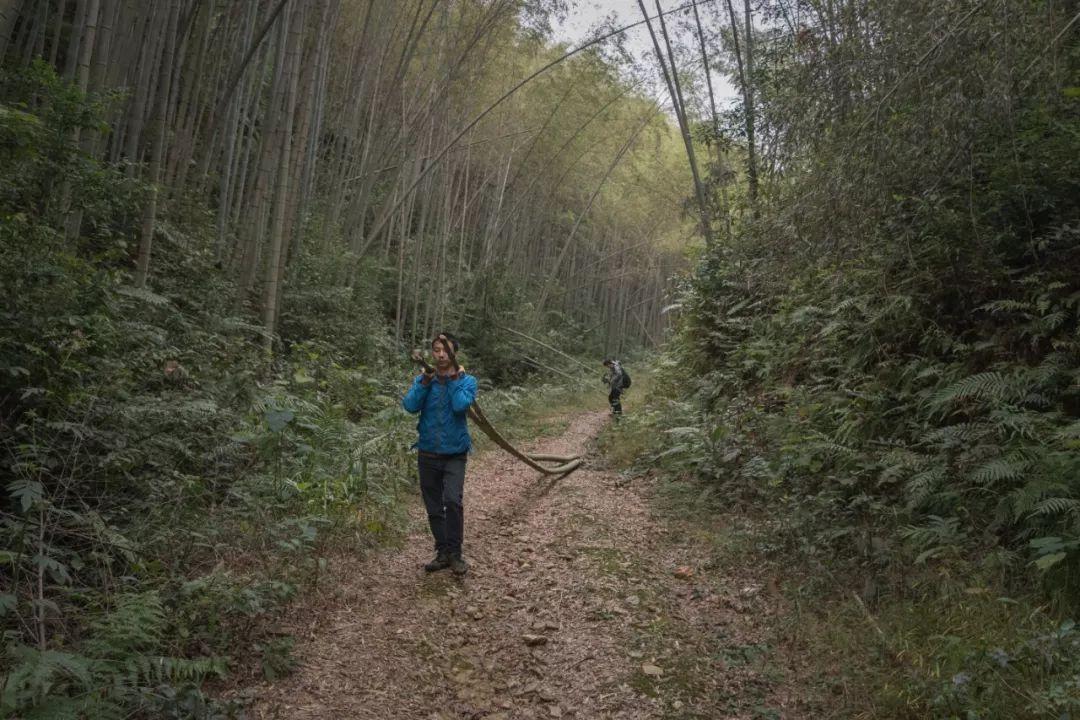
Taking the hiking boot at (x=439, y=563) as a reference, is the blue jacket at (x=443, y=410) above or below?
above

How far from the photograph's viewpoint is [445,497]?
3918 millimetres

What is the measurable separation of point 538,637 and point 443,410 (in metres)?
1.43

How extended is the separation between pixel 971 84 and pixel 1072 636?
285cm

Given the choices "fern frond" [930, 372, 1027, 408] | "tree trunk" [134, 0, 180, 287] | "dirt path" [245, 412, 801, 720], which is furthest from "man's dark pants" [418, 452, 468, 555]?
"tree trunk" [134, 0, 180, 287]

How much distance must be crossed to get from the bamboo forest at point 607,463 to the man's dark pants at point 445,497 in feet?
0.06

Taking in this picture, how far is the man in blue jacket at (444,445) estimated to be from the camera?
3.88m

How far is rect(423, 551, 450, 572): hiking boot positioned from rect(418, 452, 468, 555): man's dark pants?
3cm

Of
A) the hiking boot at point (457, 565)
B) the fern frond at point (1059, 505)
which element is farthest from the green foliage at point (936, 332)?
the hiking boot at point (457, 565)

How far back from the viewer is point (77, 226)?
15.5 ft

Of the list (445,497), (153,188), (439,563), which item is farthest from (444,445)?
(153,188)

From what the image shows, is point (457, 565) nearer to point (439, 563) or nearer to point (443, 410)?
point (439, 563)

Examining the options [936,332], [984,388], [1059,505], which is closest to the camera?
[1059,505]

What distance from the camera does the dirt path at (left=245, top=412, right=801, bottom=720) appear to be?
2.61 meters

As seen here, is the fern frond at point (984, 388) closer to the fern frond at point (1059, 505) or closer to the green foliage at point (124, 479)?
the fern frond at point (1059, 505)
